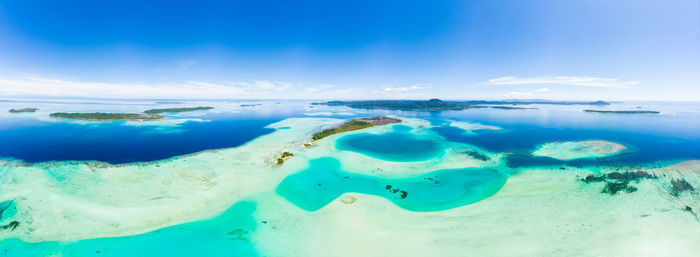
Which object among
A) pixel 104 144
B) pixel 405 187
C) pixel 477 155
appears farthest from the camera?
pixel 104 144

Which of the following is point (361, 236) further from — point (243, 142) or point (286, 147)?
point (243, 142)

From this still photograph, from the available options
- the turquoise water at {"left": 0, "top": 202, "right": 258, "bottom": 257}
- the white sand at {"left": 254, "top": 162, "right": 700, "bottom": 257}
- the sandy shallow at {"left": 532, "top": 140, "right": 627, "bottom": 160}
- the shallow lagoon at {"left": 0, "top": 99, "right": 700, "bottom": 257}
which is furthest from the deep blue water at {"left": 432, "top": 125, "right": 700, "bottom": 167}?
the turquoise water at {"left": 0, "top": 202, "right": 258, "bottom": 257}

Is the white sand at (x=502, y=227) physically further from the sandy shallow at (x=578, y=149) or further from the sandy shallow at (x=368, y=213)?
the sandy shallow at (x=578, y=149)

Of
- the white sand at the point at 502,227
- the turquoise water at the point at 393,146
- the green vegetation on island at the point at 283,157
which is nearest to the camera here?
the white sand at the point at 502,227

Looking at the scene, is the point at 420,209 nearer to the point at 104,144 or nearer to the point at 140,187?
the point at 140,187

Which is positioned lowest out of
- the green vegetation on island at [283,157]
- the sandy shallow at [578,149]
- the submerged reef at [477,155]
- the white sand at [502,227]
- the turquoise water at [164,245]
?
the turquoise water at [164,245]

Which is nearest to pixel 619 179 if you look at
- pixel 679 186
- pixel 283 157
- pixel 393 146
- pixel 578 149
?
pixel 679 186

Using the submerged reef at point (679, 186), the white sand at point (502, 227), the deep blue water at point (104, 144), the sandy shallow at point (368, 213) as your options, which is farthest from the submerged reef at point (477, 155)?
the deep blue water at point (104, 144)
